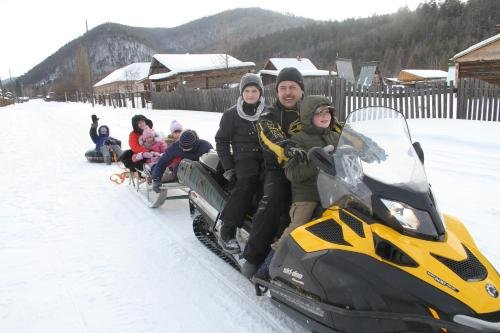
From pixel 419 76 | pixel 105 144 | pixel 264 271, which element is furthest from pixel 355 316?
pixel 419 76

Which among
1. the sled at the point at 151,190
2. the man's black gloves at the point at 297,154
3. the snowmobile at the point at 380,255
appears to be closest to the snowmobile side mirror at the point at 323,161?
the snowmobile at the point at 380,255

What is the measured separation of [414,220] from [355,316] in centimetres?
57

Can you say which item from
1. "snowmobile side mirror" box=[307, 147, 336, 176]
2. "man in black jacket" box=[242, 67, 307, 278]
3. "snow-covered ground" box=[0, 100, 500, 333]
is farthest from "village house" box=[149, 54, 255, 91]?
"snowmobile side mirror" box=[307, 147, 336, 176]

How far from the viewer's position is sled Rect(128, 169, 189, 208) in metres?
5.66

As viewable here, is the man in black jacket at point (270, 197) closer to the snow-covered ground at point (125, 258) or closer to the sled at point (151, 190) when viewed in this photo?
the snow-covered ground at point (125, 258)

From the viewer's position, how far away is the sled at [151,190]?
5660mm

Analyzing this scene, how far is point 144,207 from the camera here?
594cm

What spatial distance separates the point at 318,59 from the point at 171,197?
8481 centimetres

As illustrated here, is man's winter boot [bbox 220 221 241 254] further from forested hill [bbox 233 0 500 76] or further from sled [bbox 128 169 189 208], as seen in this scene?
forested hill [bbox 233 0 500 76]

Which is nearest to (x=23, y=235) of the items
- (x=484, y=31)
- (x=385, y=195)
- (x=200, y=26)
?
(x=385, y=195)

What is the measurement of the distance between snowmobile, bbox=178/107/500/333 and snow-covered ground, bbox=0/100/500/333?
2.32ft

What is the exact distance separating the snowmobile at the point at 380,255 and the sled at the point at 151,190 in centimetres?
306

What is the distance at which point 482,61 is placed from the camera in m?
20.5

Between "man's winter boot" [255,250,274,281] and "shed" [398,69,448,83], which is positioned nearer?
"man's winter boot" [255,250,274,281]
